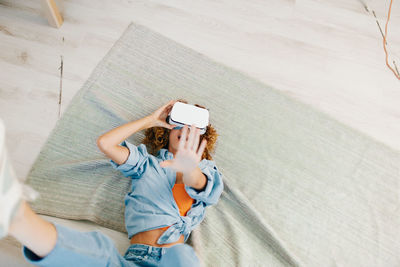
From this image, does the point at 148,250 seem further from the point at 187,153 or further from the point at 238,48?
the point at 238,48

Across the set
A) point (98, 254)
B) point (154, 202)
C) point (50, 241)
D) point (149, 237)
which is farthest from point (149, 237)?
point (50, 241)

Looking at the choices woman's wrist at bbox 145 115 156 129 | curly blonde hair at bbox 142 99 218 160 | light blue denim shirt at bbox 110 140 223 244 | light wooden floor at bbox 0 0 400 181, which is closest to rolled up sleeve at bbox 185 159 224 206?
light blue denim shirt at bbox 110 140 223 244

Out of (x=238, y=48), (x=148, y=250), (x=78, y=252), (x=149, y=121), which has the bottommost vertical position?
(x=148, y=250)

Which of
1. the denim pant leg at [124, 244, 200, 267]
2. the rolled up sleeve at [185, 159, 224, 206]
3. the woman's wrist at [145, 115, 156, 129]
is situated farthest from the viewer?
the woman's wrist at [145, 115, 156, 129]

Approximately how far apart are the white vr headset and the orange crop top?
0.20 meters

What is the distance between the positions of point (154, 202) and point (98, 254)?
0.77 ft

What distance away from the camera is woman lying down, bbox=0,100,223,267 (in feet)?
2.07

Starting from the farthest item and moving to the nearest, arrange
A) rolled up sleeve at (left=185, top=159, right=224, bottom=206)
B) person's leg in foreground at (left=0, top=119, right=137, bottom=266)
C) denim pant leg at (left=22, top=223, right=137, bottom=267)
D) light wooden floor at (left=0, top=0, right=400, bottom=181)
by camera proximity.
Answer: light wooden floor at (left=0, top=0, right=400, bottom=181) → rolled up sleeve at (left=185, top=159, right=224, bottom=206) → denim pant leg at (left=22, top=223, right=137, bottom=267) → person's leg in foreground at (left=0, top=119, right=137, bottom=266)

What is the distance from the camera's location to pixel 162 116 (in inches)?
39.2

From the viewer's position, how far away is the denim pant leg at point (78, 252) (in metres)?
0.58

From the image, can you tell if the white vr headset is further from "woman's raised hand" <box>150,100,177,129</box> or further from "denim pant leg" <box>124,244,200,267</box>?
"denim pant leg" <box>124,244,200,267</box>

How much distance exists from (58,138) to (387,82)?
1436 mm

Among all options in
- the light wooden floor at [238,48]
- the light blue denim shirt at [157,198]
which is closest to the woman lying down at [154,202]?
the light blue denim shirt at [157,198]

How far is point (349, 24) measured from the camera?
4.82 feet
